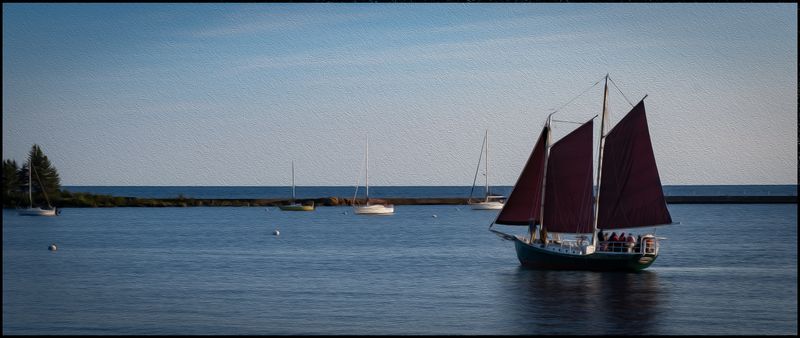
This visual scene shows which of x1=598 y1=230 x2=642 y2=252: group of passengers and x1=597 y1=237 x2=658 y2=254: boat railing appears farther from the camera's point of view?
x1=598 y1=230 x2=642 y2=252: group of passengers

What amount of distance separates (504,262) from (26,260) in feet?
104

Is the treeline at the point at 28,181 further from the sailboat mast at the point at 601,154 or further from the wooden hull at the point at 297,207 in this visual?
the sailboat mast at the point at 601,154

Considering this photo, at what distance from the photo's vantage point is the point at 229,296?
127ft

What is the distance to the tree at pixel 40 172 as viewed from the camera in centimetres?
15512

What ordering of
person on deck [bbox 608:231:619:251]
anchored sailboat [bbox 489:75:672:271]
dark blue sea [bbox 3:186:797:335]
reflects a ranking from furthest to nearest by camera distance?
person on deck [bbox 608:231:619:251] < anchored sailboat [bbox 489:75:672:271] < dark blue sea [bbox 3:186:797:335]

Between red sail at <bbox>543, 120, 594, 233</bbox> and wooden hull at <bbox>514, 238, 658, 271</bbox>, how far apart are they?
1499 millimetres

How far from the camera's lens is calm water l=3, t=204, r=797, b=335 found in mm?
30344

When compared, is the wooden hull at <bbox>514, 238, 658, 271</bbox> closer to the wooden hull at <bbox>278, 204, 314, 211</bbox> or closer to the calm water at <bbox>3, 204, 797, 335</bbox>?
the calm water at <bbox>3, 204, 797, 335</bbox>

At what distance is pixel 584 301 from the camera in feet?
121

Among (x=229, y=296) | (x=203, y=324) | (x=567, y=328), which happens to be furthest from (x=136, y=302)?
(x=567, y=328)

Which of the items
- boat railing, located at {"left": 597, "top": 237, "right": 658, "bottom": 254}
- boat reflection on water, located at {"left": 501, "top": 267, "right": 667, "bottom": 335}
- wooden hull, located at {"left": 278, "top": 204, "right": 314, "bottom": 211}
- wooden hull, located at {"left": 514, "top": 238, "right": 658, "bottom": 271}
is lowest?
boat reflection on water, located at {"left": 501, "top": 267, "right": 667, "bottom": 335}

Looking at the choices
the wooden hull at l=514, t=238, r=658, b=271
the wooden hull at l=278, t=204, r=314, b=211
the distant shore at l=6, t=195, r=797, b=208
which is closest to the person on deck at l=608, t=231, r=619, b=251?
the wooden hull at l=514, t=238, r=658, b=271

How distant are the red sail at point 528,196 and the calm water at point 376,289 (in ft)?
9.80

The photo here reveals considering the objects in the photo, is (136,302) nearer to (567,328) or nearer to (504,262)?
(567,328)
